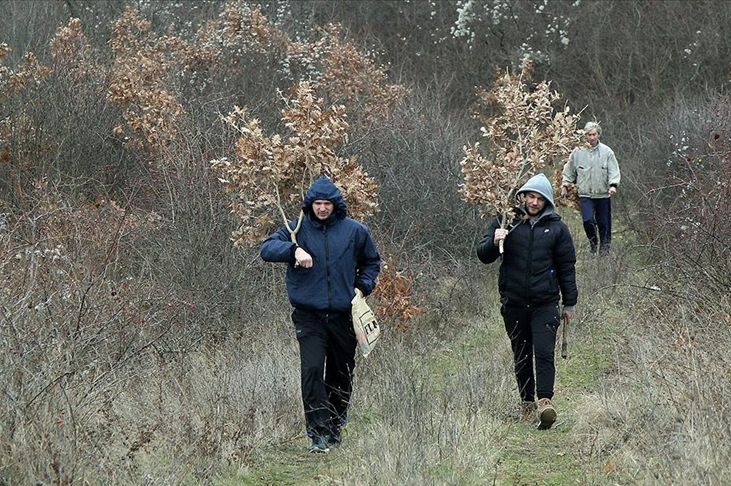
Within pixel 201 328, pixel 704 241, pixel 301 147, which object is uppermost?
pixel 301 147

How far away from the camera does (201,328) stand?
1144cm

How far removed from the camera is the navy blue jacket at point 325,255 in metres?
7.41

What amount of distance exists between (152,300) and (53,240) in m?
1.08

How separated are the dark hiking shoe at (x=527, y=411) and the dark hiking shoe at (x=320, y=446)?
151cm

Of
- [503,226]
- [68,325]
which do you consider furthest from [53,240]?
[503,226]

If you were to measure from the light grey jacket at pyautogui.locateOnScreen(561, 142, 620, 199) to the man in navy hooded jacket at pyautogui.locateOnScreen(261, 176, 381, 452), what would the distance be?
6.62m

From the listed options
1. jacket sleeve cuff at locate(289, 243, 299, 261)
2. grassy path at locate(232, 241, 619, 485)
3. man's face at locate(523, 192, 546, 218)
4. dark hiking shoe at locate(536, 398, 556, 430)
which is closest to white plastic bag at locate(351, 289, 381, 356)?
grassy path at locate(232, 241, 619, 485)

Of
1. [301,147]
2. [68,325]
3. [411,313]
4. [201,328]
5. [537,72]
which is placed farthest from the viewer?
[537,72]

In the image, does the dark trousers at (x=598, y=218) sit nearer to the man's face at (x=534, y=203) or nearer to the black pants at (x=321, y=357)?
the man's face at (x=534, y=203)

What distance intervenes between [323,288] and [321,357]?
45 cm

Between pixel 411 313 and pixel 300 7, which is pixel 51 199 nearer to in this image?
pixel 411 313

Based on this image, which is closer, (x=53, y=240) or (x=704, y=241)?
(x=704, y=241)

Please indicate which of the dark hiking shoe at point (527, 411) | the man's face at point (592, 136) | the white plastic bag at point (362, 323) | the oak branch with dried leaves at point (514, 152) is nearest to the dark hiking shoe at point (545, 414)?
the dark hiking shoe at point (527, 411)

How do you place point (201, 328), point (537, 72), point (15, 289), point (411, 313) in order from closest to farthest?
1. point (15, 289)
2. point (411, 313)
3. point (201, 328)
4. point (537, 72)
